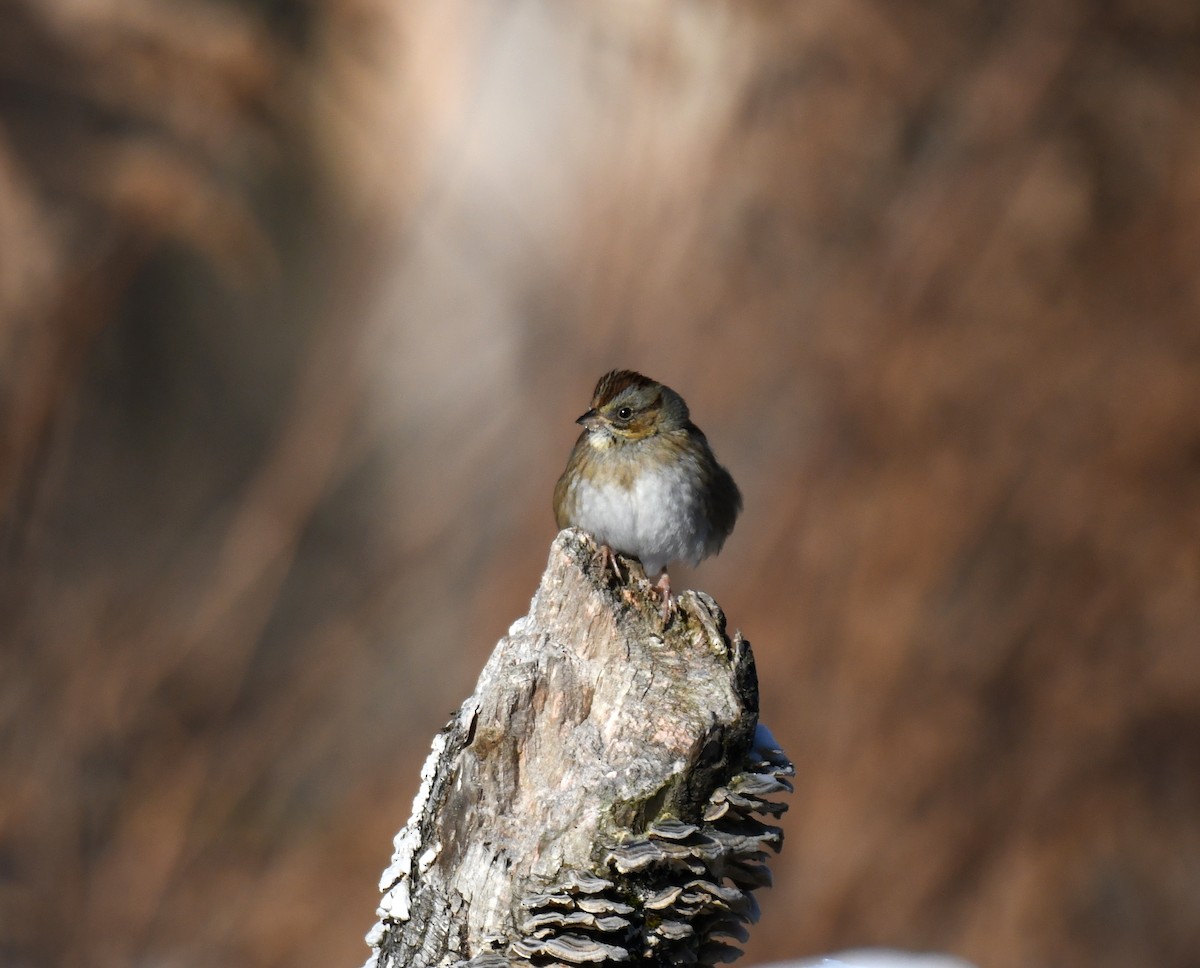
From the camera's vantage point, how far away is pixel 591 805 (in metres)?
1.22

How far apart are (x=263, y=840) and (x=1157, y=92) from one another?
345 cm

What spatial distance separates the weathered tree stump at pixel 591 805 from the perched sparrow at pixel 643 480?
3.11ft

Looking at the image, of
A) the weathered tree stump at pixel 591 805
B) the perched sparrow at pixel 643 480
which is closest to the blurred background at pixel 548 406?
the perched sparrow at pixel 643 480

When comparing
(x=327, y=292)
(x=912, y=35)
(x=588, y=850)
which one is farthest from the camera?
(x=327, y=292)

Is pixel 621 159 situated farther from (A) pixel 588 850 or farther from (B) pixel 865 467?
(A) pixel 588 850

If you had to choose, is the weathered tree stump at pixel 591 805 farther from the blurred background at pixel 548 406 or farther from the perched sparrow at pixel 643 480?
the blurred background at pixel 548 406

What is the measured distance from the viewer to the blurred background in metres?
3.34

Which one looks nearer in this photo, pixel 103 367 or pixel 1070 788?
pixel 103 367

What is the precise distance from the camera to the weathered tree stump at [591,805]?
3.92ft

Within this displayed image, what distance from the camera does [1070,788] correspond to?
3590 millimetres

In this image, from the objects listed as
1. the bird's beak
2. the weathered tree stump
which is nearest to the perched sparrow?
the bird's beak

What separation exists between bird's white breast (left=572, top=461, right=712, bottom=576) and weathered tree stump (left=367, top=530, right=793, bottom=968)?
0.94 meters

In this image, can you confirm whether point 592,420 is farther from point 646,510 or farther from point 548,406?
point 548,406

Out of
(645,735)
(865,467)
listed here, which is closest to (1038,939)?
(865,467)
